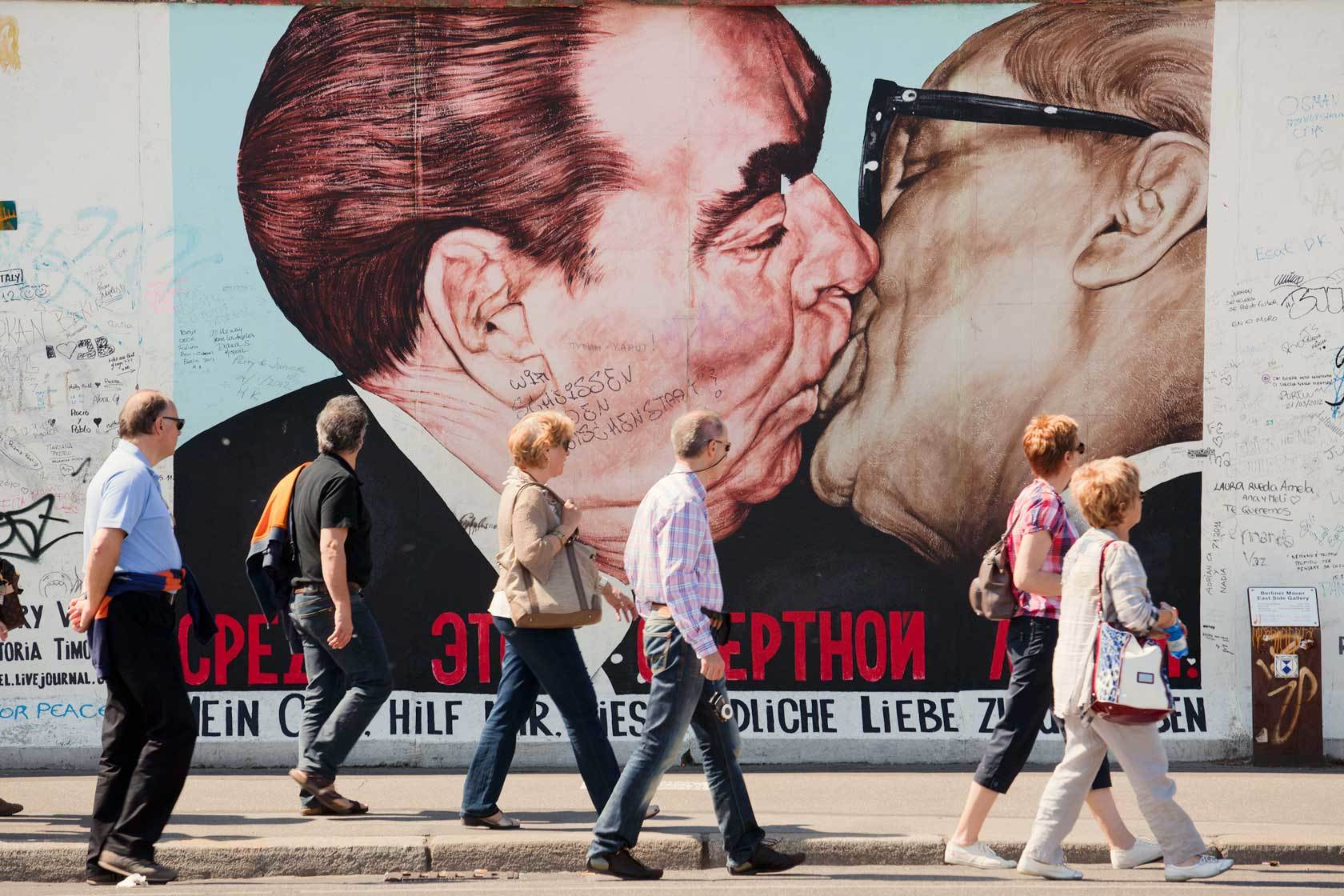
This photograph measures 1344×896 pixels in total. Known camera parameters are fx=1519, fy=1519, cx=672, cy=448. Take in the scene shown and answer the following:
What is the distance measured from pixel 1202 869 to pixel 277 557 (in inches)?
165

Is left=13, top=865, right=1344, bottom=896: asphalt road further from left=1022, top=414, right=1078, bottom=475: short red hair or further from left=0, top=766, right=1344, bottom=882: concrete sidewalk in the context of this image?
left=1022, top=414, right=1078, bottom=475: short red hair

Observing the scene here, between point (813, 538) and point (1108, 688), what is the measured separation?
3337mm

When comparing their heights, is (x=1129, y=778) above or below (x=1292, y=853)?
above

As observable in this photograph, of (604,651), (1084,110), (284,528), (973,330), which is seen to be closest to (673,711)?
(284,528)

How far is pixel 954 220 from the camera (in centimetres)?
888

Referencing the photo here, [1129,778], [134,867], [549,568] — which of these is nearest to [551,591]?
[549,568]

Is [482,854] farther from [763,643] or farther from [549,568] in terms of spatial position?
[763,643]

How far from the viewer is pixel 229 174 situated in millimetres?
8820

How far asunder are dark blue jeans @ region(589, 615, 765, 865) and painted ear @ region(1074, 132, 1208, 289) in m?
4.10

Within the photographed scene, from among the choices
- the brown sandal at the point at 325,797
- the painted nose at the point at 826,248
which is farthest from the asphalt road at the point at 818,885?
the painted nose at the point at 826,248

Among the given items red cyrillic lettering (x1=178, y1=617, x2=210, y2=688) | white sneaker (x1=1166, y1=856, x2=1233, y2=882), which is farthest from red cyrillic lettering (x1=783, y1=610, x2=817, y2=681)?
red cyrillic lettering (x1=178, y1=617, x2=210, y2=688)

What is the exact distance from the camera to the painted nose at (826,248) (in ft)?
29.1

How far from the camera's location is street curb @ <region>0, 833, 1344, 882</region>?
6320mm
